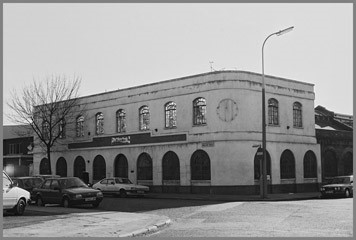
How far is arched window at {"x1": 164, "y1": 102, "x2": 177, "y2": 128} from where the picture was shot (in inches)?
1447

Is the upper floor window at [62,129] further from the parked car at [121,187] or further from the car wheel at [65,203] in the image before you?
the car wheel at [65,203]

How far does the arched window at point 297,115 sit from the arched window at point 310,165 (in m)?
2.37

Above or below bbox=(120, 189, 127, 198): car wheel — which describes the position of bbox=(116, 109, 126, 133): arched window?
above

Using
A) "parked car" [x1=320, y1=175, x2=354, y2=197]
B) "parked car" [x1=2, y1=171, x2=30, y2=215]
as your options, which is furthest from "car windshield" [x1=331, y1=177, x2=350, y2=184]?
"parked car" [x1=2, y1=171, x2=30, y2=215]

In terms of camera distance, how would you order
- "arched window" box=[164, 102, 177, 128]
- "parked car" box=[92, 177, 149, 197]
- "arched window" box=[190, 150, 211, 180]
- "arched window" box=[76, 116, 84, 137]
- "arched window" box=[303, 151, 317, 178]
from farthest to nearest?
"arched window" box=[76, 116, 84, 137] → "arched window" box=[303, 151, 317, 178] → "arched window" box=[164, 102, 177, 128] → "arched window" box=[190, 150, 211, 180] → "parked car" box=[92, 177, 149, 197]

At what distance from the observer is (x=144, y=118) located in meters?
38.9

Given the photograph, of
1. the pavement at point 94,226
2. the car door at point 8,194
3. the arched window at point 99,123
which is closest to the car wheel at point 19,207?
the car door at point 8,194

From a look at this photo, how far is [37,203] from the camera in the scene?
2488cm

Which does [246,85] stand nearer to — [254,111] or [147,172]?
[254,111]

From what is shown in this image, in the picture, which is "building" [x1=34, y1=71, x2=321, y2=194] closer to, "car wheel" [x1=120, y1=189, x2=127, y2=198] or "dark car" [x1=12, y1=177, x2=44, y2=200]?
"car wheel" [x1=120, y1=189, x2=127, y2=198]

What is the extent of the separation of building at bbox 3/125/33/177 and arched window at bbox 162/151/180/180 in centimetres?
2460

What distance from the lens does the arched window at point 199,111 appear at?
115ft

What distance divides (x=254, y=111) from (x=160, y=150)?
750cm

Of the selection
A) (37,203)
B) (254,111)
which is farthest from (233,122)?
(37,203)
